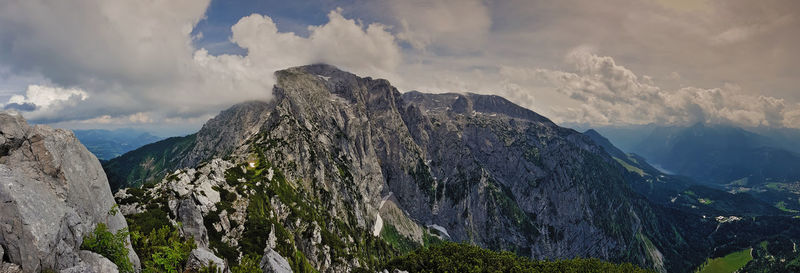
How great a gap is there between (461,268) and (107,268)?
10539 cm

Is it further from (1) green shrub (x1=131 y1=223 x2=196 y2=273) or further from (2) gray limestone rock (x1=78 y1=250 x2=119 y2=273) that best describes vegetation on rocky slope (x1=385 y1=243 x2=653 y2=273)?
(2) gray limestone rock (x1=78 y1=250 x2=119 y2=273)

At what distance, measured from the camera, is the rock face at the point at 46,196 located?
85.7ft

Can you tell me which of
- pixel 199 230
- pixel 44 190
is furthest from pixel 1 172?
pixel 199 230

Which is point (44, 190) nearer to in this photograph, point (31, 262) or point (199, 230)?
point (31, 262)

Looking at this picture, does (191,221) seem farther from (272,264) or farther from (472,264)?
(472,264)

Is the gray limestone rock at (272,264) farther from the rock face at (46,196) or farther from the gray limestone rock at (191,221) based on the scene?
the gray limestone rock at (191,221)

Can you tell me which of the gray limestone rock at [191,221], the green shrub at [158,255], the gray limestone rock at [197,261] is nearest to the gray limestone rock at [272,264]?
the gray limestone rock at [197,261]

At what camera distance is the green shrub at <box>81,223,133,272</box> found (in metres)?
31.9

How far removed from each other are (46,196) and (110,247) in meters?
7.19

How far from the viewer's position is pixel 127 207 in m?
70.2

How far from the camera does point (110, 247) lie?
32.5 meters

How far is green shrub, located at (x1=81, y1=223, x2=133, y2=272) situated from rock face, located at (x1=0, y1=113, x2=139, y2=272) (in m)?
1.13

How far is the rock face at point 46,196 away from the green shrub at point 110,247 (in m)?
1.13

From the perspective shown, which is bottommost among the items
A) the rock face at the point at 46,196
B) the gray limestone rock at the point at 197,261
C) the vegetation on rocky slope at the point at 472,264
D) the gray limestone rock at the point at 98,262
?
the vegetation on rocky slope at the point at 472,264
